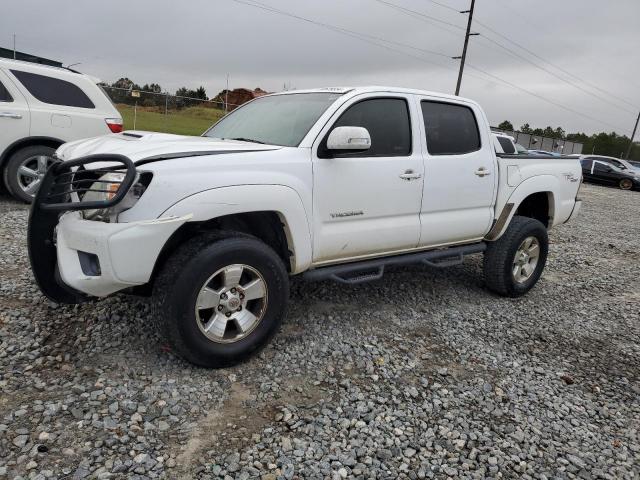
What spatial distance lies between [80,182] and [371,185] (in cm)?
Result: 195

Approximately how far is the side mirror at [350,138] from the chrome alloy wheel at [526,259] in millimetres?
2529

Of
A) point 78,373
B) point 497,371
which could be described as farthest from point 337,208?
point 78,373

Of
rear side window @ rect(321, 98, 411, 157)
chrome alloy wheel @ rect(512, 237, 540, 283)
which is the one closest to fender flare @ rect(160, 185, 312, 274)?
rear side window @ rect(321, 98, 411, 157)

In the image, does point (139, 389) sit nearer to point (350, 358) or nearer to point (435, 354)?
point (350, 358)

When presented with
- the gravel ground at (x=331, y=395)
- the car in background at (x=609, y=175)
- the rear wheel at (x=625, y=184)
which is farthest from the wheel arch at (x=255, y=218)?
the rear wheel at (x=625, y=184)

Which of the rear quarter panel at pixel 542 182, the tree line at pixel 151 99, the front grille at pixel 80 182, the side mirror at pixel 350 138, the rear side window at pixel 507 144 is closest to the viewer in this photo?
the front grille at pixel 80 182

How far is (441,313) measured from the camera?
4.48 m

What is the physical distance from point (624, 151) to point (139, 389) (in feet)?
229

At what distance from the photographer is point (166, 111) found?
19.4 meters

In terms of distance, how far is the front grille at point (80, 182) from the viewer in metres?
2.62

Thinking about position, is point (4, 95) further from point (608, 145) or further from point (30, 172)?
point (608, 145)

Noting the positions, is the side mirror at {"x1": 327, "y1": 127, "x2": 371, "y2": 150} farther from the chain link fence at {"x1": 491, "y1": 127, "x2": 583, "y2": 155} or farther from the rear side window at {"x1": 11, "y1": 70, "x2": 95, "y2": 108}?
the chain link fence at {"x1": 491, "y1": 127, "x2": 583, "y2": 155}

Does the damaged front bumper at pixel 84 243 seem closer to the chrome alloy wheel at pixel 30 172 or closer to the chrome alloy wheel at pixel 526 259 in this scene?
the chrome alloy wheel at pixel 526 259

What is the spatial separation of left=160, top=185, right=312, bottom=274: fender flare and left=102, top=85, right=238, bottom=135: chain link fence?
16.6 meters
